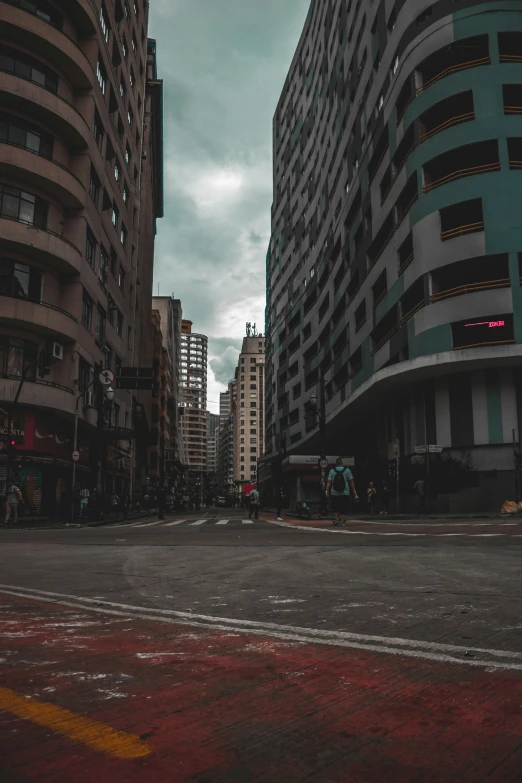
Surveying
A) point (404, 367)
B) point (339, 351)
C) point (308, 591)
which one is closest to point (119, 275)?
point (339, 351)

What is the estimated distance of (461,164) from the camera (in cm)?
2914

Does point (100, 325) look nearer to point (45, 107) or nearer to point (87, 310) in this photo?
point (87, 310)

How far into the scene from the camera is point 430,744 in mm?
2172

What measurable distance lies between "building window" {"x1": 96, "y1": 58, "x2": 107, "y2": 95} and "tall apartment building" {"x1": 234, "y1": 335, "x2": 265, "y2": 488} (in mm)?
133701

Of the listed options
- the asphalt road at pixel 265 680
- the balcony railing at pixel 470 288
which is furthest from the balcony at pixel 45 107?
the asphalt road at pixel 265 680

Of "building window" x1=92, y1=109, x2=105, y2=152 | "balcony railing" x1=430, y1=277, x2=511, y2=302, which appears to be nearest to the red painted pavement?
"balcony railing" x1=430, y1=277, x2=511, y2=302

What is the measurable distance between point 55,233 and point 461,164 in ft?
66.1

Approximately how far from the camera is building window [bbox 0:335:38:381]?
27.1 meters

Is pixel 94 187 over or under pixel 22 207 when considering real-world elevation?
over

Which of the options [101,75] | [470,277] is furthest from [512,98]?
[101,75]

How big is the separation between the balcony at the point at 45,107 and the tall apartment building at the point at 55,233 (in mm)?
53

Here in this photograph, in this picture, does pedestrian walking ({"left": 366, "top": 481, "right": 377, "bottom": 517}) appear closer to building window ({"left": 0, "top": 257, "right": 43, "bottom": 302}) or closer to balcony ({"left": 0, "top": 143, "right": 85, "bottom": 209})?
building window ({"left": 0, "top": 257, "right": 43, "bottom": 302})

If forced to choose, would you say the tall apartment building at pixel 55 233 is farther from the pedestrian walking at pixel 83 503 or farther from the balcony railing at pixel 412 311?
the balcony railing at pixel 412 311

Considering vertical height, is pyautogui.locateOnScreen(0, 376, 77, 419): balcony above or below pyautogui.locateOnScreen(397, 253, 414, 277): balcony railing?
below
